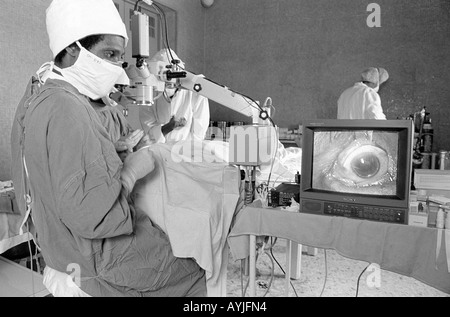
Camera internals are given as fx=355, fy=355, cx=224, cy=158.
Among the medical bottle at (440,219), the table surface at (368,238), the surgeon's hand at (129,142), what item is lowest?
the table surface at (368,238)

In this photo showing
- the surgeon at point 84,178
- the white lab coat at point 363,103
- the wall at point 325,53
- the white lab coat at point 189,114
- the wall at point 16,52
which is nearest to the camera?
the surgeon at point 84,178

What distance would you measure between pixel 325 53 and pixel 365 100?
1293 mm

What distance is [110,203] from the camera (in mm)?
1080

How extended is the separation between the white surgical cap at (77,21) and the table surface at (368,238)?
2.77 ft

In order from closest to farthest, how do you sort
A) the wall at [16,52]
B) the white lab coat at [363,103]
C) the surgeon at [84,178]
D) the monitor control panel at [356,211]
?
the surgeon at [84,178]
the monitor control panel at [356,211]
the wall at [16,52]
the white lab coat at [363,103]

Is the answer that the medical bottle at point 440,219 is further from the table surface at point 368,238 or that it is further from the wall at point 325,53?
the wall at point 325,53

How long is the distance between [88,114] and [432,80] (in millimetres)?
4497

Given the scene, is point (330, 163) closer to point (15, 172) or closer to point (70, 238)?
point (70, 238)

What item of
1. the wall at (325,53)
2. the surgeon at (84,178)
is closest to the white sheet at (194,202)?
the surgeon at (84,178)

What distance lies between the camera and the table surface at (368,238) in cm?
113

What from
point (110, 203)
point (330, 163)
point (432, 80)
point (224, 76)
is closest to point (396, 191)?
point (330, 163)

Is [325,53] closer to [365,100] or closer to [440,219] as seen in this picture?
[365,100]

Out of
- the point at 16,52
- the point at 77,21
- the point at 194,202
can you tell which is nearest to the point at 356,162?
the point at 194,202

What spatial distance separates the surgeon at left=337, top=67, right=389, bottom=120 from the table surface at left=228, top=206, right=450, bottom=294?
2.93 metres
